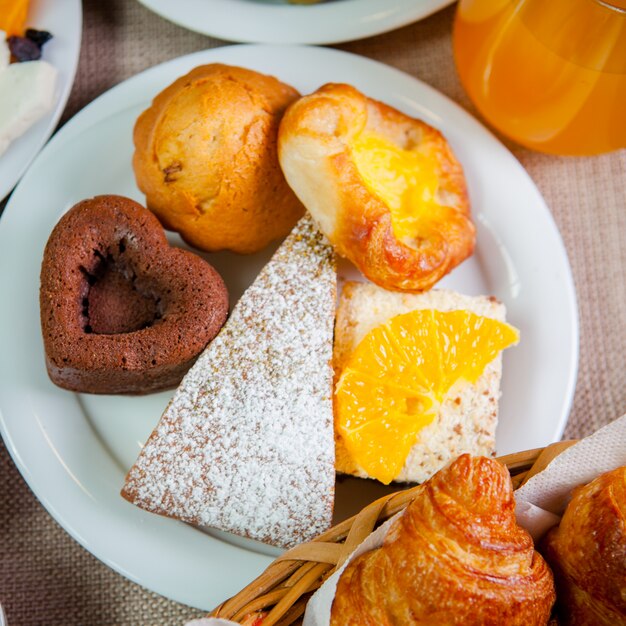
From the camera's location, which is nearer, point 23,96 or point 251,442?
point 251,442

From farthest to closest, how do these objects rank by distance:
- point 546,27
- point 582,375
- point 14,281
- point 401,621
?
1. point 582,375
2. point 14,281
3. point 546,27
4. point 401,621

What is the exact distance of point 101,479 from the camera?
63.1 inches

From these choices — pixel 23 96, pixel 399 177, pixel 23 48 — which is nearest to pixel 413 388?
pixel 399 177

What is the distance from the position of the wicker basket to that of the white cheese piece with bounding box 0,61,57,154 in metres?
1.12

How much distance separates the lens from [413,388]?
1463 mm

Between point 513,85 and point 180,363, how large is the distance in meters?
0.91

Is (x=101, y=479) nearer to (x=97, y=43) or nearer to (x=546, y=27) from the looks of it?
(x=97, y=43)

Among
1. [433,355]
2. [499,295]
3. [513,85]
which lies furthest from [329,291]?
[513,85]

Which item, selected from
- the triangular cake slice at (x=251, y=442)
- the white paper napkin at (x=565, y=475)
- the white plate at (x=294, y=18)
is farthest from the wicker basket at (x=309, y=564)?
the white plate at (x=294, y=18)

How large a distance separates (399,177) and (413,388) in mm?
458

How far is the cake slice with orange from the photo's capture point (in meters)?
1.46

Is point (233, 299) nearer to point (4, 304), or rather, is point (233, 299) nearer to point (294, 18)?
point (4, 304)

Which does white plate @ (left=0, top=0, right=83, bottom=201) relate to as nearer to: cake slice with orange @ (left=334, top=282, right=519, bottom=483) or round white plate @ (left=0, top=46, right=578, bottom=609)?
round white plate @ (left=0, top=46, right=578, bottom=609)

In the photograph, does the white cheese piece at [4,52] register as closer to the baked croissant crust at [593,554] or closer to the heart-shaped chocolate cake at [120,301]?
the heart-shaped chocolate cake at [120,301]
